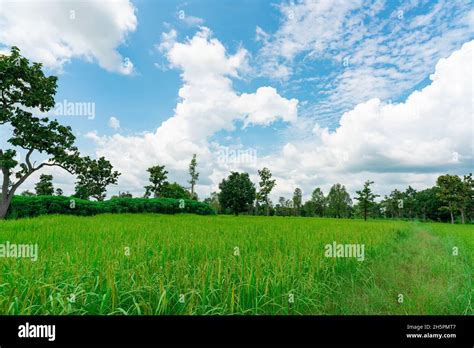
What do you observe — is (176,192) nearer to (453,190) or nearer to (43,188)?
(43,188)

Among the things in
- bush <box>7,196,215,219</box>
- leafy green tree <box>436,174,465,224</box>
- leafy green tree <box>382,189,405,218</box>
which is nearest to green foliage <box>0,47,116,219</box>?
bush <box>7,196,215,219</box>

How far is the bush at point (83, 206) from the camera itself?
10.2 meters

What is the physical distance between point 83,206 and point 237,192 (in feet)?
22.4

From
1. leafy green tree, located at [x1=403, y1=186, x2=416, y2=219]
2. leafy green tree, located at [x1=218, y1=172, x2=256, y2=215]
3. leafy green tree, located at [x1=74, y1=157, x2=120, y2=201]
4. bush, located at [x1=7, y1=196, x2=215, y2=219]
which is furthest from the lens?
leafy green tree, located at [x1=403, y1=186, x2=416, y2=219]

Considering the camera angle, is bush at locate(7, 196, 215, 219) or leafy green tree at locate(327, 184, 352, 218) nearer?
leafy green tree at locate(327, 184, 352, 218)

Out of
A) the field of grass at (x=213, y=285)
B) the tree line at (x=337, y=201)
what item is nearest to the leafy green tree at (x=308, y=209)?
the tree line at (x=337, y=201)

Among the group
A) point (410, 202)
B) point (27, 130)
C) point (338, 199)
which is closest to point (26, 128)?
point (27, 130)

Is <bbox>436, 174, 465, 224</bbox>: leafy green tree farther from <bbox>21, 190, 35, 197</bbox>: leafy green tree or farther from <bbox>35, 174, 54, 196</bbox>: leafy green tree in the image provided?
<bbox>21, 190, 35, 197</bbox>: leafy green tree

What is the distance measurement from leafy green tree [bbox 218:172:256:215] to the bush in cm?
213

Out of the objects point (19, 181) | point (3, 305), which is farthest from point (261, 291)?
point (19, 181)

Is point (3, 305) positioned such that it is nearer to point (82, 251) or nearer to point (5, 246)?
point (82, 251)

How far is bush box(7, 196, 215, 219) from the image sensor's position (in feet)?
33.5
